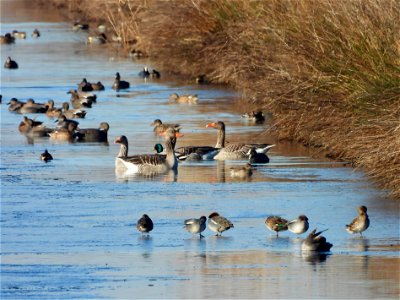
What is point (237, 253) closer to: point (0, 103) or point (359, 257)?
point (359, 257)

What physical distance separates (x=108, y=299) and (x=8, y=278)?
4.49 ft

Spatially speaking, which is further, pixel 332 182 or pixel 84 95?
pixel 84 95

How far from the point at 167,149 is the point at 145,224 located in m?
5.30

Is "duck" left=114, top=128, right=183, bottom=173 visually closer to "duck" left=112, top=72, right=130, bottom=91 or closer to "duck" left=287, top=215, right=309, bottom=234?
"duck" left=287, top=215, right=309, bottom=234

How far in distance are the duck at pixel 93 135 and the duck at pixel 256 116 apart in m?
3.11

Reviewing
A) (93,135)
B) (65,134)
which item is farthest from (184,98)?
(93,135)

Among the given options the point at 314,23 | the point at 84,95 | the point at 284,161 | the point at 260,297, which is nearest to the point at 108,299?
the point at 260,297

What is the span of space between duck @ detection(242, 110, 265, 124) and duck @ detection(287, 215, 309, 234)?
35.7 feet

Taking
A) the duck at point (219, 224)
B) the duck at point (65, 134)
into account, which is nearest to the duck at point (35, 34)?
the duck at point (65, 134)

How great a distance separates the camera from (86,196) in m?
17.4

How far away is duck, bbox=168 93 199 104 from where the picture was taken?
96.5 ft

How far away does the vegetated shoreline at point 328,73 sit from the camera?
1762 cm

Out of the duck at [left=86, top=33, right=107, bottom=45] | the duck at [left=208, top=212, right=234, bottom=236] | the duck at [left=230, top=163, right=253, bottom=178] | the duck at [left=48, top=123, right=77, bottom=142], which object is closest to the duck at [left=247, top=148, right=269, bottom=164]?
the duck at [left=230, top=163, right=253, bottom=178]

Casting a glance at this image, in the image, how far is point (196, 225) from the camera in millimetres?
14438
